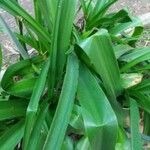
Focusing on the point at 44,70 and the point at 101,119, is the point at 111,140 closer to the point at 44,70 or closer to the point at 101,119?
the point at 101,119

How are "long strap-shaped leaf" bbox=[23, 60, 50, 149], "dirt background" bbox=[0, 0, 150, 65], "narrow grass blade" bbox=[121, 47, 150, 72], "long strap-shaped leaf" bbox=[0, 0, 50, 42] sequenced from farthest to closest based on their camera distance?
"dirt background" bbox=[0, 0, 150, 65] → "narrow grass blade" bbox=[121, 47, 150, 72] → "long strap-shaped leaf" bbox=[0, 0, 50, 42] → "long strap-shaped leaf" bbox=[23, 60, 50, 149]

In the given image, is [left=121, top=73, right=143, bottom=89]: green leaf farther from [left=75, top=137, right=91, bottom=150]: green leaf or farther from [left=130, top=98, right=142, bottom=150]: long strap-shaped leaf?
[left=75, top=137, right=91, bottom=150]: green leaf

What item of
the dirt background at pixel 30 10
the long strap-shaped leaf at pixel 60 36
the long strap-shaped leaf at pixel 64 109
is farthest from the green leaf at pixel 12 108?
the dirt background at pixel 30 10

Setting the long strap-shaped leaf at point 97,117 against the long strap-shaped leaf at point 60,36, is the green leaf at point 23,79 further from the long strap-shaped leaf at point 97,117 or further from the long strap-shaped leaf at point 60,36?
the long strap-shaped leaf at point 97,117

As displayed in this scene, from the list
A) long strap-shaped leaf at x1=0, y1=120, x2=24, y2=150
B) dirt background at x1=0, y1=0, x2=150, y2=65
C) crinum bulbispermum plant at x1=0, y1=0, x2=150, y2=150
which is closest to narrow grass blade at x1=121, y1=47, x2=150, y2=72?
crinum bulbispermum plant at x1=0, y1=0, x2=150, y2=150

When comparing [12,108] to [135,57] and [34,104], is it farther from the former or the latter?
[135,57]

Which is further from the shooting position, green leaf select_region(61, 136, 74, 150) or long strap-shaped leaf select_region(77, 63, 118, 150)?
green leaf select_region(61, 136, 74, 150)


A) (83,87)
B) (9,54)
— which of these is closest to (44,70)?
(83,87)

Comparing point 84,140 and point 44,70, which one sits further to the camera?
point 84,140
